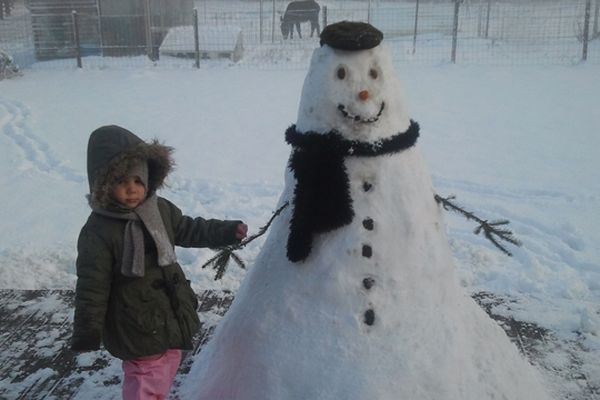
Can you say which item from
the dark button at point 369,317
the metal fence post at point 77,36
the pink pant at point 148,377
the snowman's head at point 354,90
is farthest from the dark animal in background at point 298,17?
the dark button at point 369,317

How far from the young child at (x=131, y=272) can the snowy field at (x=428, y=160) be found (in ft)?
1.91

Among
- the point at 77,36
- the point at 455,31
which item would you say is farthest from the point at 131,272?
the point at 77,36

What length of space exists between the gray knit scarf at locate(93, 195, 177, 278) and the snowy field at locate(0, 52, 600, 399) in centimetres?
86

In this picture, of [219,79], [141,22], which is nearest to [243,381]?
[219,79]

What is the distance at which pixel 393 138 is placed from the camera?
2.27 m

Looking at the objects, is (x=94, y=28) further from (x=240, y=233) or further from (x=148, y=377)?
(x=148, y=377)

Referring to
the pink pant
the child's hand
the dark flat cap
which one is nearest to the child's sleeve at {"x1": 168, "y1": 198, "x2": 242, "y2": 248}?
the child's hand

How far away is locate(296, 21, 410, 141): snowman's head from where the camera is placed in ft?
7.28

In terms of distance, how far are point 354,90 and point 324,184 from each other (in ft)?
1.09

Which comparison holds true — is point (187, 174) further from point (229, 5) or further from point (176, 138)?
point (229, 5)

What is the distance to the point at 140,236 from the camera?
92.0 inches

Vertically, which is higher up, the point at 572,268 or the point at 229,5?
the point at 229,5

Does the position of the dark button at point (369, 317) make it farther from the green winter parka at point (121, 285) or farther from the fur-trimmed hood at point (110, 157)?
the fur-trimmed hood at point (110, 157)

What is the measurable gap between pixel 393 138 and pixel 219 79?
11654 mm
